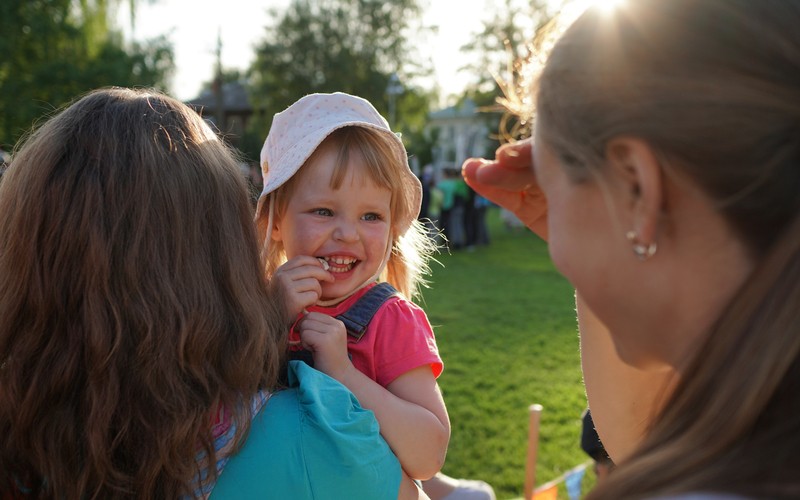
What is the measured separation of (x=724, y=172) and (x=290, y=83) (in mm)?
36957

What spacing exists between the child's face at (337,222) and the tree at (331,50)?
33646 mm

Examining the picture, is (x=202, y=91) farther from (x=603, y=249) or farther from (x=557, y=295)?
(x=603, y=249)

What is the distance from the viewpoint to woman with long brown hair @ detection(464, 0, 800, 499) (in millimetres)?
891

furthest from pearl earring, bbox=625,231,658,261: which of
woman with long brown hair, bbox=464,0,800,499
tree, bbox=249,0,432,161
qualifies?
tree, bbox=249,0,432,161

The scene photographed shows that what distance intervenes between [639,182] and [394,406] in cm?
98

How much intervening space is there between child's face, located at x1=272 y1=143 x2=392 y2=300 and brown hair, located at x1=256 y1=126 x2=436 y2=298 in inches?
0.9

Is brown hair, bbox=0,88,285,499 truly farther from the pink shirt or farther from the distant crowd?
the distant crowd

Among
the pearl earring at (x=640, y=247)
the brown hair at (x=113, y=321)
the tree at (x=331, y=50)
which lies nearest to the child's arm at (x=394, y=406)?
the brown hair at (x=113, y=321)

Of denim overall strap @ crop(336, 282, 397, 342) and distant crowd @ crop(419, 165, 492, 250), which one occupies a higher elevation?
denim overall strap @ crop(336, 282, 397, 342)

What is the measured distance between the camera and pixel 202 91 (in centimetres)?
5741

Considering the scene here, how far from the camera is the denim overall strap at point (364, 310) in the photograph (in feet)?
6.61

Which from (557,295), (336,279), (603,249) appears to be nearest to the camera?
(603,249)

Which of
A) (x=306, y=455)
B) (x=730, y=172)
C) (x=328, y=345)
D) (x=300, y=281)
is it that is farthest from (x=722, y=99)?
(x=300, y=281)

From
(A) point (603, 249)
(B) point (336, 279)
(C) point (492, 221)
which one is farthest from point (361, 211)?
(C) point (492, 221)
